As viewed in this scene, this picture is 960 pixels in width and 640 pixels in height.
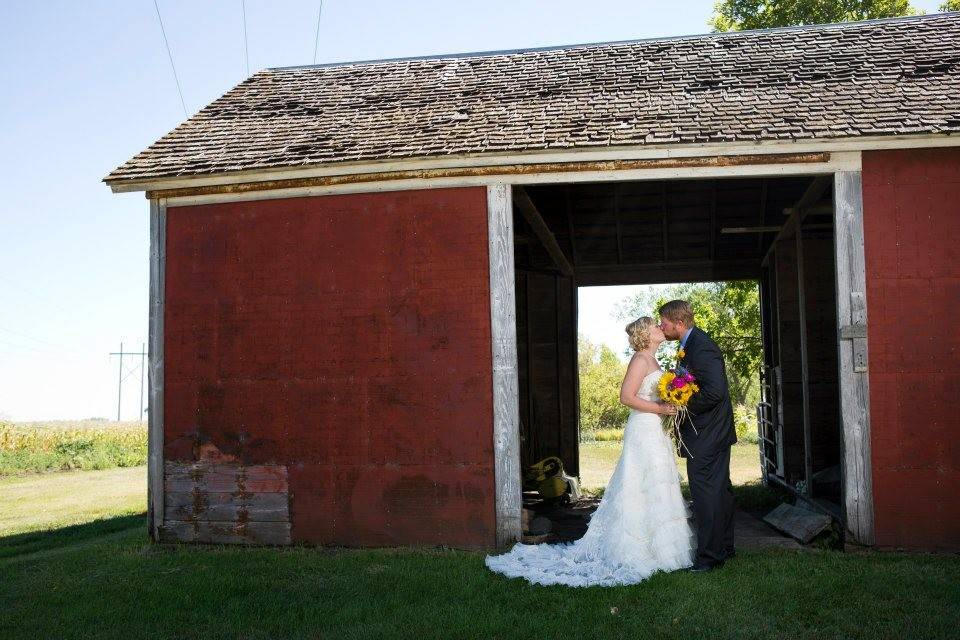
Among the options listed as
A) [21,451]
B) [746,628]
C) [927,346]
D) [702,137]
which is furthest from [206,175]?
[21,451]

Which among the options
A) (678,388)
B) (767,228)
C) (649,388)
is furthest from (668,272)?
(678,388)

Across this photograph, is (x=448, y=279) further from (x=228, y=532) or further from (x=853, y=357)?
(x=853, y=357)

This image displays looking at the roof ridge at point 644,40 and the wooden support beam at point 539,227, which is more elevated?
the roof ridge at point 644,40

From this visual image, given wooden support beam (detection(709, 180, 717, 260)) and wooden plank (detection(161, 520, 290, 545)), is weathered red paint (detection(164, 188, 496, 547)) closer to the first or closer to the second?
wooden plank (detection(161, 520, 290, 545))

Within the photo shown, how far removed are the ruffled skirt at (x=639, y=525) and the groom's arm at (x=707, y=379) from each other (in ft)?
Answer: 1.20

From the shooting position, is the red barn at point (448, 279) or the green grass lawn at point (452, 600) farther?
the red barn at point (448, 279)

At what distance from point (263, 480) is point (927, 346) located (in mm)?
5921

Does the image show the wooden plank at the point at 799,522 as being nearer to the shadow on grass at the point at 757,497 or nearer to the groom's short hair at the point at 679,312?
the shadow on grass at the point at 757,497

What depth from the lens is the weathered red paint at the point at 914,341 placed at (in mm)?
6898

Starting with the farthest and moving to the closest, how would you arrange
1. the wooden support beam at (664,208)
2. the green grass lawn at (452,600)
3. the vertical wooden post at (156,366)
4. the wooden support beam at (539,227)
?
the wooden support beam at (664,208)
the wooden support beam at (539,227)
the vertical wooden post at (156,366)
the green grass lawn at (452,600)

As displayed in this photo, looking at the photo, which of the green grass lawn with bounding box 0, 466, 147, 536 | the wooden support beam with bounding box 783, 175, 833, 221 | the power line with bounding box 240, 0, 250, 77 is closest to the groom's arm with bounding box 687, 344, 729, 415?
the wooden support beam with bounding box 783, 175, 833, 221

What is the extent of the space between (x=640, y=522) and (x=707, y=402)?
104cm

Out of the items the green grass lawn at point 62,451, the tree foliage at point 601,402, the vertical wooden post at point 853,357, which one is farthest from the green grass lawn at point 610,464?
the green grass lawn at point 62,451

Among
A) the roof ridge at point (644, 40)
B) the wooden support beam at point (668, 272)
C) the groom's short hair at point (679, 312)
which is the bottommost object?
the groom's short hair at point (679, 312)
